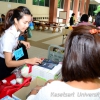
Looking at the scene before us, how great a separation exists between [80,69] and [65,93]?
0.13m

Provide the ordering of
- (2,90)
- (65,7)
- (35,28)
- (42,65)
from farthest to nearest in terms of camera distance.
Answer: (65,7)
(35,28)
(42,65)
(2,90)

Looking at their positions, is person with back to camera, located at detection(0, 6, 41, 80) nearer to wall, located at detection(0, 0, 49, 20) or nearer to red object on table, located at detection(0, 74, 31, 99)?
red object on table, located at detection(0, 74, 31, 99)

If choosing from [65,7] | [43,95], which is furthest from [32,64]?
[65,7]

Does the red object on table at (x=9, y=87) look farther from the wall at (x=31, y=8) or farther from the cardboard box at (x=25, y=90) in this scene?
the wall at (x=31, y=8)

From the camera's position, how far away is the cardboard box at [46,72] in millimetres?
981

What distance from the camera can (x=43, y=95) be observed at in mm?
602

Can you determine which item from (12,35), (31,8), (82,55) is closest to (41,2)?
(31,8)

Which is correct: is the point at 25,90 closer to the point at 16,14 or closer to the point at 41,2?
the point at 16,14

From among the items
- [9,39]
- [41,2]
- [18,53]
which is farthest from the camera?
[41,2]

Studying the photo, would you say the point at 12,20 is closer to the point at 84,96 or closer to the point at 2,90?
the point at 2,90

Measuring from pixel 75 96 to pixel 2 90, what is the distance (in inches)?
24.9

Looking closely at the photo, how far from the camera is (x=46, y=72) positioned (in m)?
0.99

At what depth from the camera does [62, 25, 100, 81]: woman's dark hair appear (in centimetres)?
55

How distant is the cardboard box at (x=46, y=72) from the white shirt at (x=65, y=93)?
38cm
